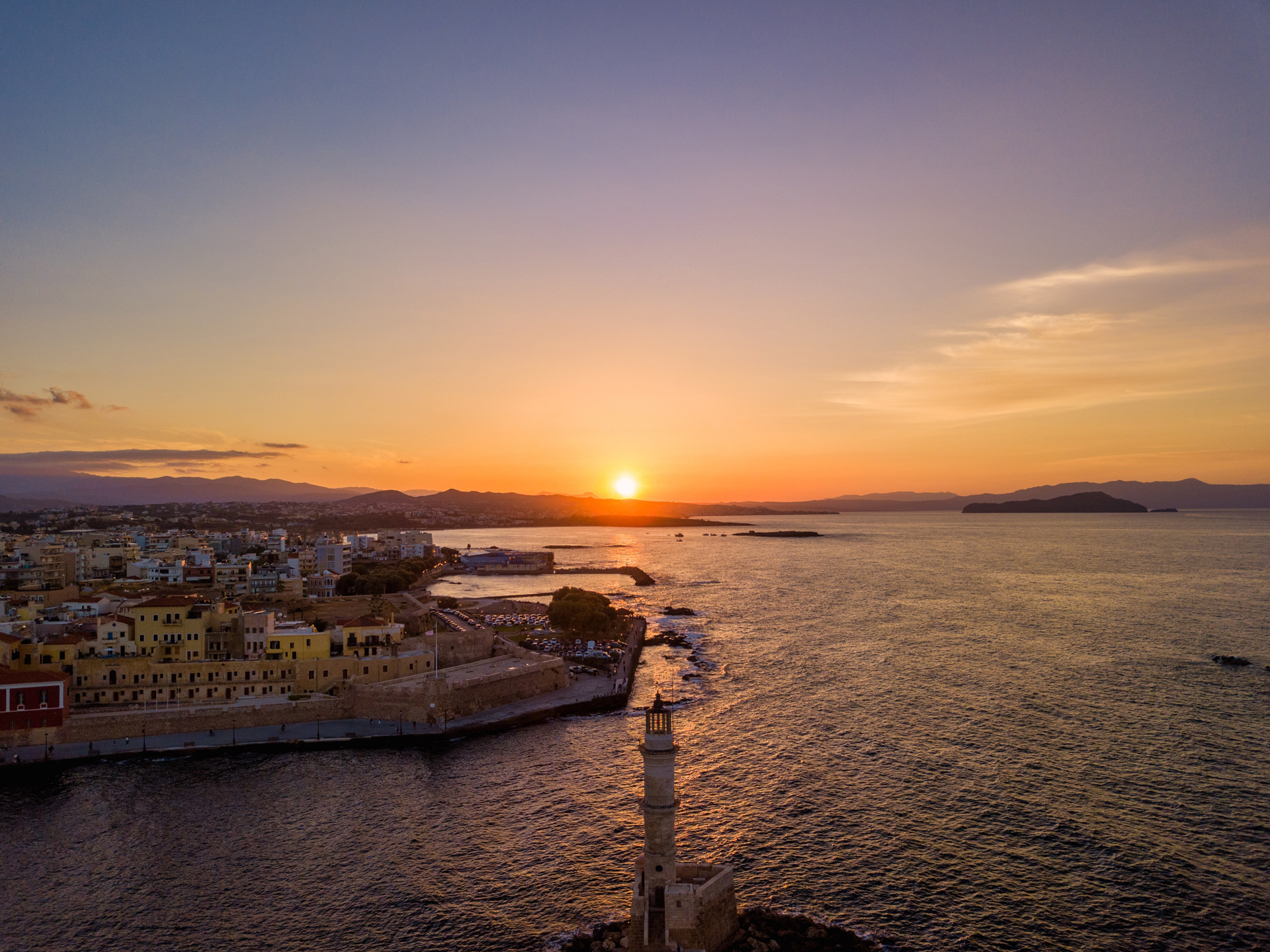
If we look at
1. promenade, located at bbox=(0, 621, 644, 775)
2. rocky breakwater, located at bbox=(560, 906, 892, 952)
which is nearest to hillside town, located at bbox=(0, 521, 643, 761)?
promenade, located at bbox=(0, 621, 644, 775)

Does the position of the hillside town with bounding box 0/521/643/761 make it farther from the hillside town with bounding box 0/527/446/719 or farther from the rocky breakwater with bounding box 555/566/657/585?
the rocky breakwater with bounding box 555/566/657/585

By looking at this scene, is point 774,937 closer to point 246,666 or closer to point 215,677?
point 246,666

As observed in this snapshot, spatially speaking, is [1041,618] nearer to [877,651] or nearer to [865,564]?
[877,651]

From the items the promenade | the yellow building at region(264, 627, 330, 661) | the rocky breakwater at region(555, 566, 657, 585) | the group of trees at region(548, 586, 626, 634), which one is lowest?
the rocky breakwater at region(555, 566, 657, 585)

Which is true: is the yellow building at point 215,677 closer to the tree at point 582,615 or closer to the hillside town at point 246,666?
the hillside town at point 246,666

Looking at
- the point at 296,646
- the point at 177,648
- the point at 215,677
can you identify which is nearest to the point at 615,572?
the point at 296,646

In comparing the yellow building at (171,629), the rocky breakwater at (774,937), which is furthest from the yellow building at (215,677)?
the rocky breakwater at (774,937)

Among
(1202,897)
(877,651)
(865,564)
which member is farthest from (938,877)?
(865,564)
